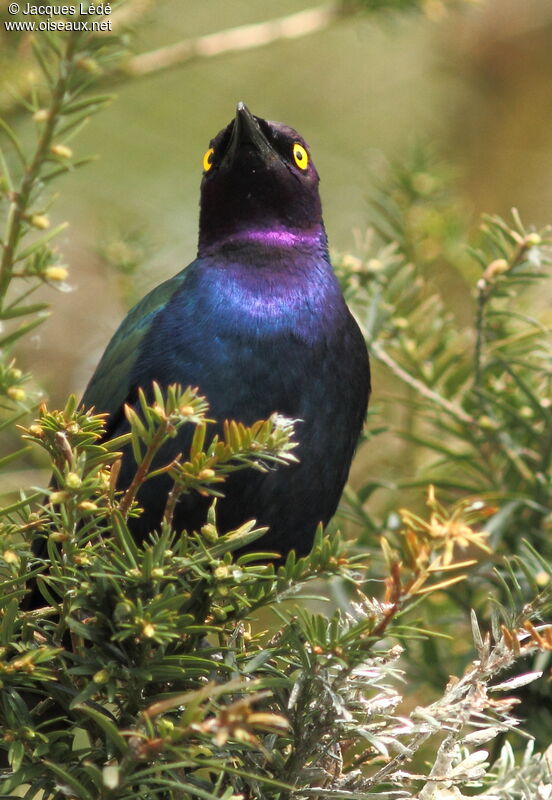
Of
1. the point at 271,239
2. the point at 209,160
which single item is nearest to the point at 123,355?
the point at 271,239

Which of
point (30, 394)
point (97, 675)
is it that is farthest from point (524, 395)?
point (97, 675)

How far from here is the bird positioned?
2.43 m

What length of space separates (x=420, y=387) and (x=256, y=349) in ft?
1.74

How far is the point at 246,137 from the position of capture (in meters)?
2.88

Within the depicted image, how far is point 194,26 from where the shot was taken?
19.3ft

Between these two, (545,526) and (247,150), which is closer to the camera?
(545,526)

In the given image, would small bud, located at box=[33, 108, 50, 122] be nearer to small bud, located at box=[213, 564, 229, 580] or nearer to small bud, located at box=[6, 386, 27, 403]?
small bud, located at box=[6, 386, 27, 403]

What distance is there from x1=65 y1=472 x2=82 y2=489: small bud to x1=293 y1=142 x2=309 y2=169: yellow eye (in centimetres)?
180

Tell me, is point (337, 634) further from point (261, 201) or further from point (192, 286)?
point (261, 201)

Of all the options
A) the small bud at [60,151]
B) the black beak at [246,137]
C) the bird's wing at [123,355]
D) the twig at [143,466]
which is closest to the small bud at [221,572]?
the twig at [143,466]

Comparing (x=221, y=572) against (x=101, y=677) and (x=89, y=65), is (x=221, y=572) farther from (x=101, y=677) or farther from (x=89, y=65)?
(x=89, y=65)

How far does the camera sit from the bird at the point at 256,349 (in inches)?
95.7

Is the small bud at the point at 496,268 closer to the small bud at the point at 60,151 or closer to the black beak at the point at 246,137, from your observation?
the black beak at the point at 246,137

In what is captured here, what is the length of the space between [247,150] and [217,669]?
5.47 ft
